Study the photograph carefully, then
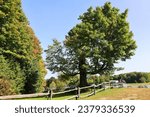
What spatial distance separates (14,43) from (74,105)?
1175 inches

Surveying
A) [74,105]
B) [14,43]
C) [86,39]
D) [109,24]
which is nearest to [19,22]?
[14,43]

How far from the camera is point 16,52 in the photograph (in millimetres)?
44312

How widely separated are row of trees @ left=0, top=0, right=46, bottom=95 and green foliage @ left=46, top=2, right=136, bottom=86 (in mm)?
9303

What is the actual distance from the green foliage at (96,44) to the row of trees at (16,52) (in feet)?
30.5

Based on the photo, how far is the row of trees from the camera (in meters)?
42.0

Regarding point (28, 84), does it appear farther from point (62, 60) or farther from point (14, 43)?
point (62, 60)

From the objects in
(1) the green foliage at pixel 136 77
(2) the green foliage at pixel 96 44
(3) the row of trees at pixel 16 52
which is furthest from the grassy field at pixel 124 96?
(1) the green foliage at pixel 136 77

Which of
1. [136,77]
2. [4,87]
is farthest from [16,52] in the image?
[136,77]

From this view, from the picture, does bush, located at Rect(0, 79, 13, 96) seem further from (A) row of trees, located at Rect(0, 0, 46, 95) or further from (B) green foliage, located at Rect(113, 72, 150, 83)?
(B) green foliage, located at Rect(113, 72, 150, 83)

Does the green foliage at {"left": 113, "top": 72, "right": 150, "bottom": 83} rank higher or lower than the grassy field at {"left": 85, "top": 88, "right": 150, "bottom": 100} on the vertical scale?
higher

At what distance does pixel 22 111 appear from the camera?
14.2 m

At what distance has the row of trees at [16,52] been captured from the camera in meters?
42.0

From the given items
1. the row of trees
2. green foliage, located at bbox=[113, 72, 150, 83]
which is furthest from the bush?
green foliage, located at bbox=[113, 72, 150, 83]

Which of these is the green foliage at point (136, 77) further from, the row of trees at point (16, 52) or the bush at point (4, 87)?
the bush at point (4, 87)
